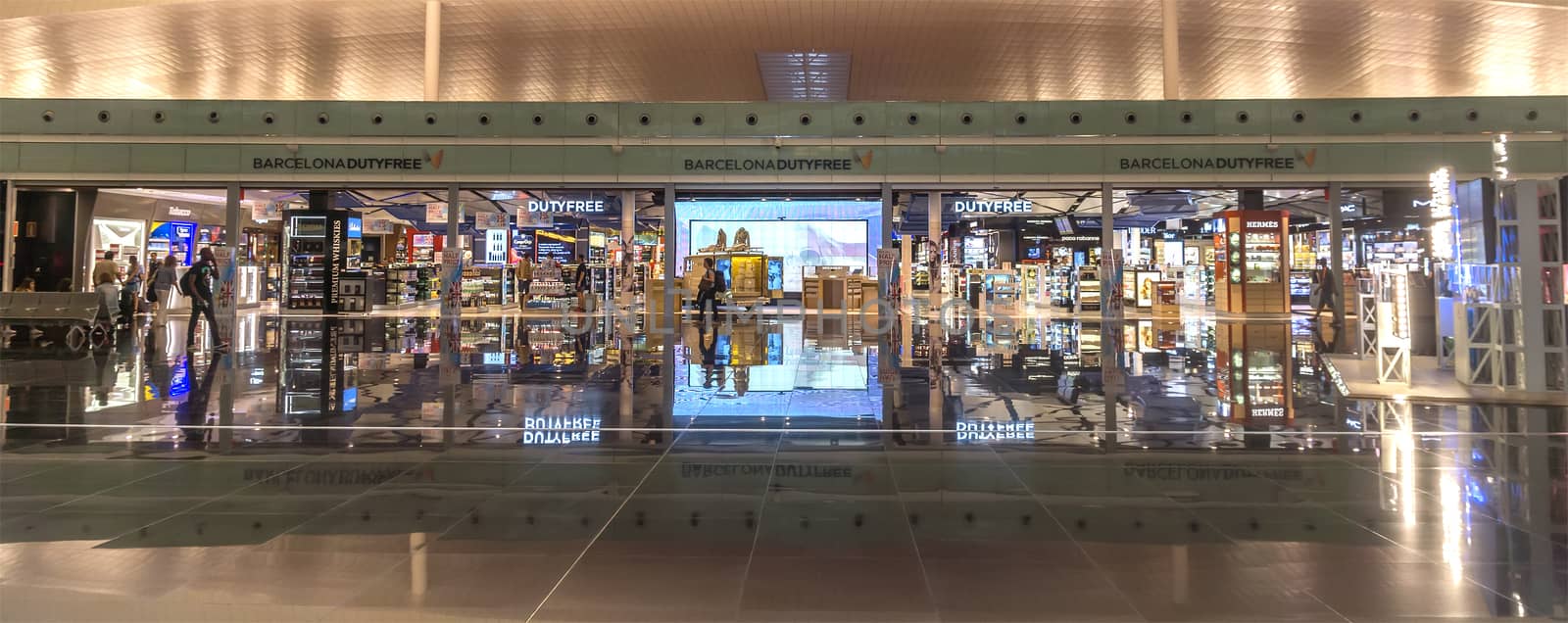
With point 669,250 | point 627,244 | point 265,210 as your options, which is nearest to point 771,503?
point 669,250

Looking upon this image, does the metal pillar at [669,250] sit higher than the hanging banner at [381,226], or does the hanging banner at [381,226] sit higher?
the hanging banner at [381,226]

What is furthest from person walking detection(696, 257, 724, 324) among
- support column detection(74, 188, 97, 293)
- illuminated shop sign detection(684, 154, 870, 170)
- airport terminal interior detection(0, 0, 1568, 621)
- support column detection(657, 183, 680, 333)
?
support column detection(74, 188, 97, 293)

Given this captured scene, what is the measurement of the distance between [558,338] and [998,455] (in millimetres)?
10879

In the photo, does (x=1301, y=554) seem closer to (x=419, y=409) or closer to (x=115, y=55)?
(x=419, y=409)

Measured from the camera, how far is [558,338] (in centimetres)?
1453

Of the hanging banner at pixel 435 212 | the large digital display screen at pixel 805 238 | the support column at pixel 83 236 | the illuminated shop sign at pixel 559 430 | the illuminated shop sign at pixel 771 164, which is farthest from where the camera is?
the hanging banner at pixel 435 212

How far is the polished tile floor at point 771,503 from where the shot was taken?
9.15ft

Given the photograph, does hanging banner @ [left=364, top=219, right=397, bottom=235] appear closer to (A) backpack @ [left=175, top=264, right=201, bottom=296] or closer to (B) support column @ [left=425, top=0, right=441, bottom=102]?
(B) support column @ [left=425, top=0, right=441, bottom=102]

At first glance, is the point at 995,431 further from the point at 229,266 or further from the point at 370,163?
the point at 370,163

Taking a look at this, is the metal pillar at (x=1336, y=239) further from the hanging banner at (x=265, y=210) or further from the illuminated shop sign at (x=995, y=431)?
the hanging banner at (x=265, y=210)

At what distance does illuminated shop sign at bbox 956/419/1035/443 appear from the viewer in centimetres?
545

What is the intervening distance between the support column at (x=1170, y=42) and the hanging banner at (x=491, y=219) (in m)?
19.8

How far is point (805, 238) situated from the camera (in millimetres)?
29438

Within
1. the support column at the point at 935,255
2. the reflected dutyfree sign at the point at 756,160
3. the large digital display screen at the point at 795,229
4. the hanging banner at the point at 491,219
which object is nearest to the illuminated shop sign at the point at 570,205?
the reflected dutyfree sign at the point at 756,160
